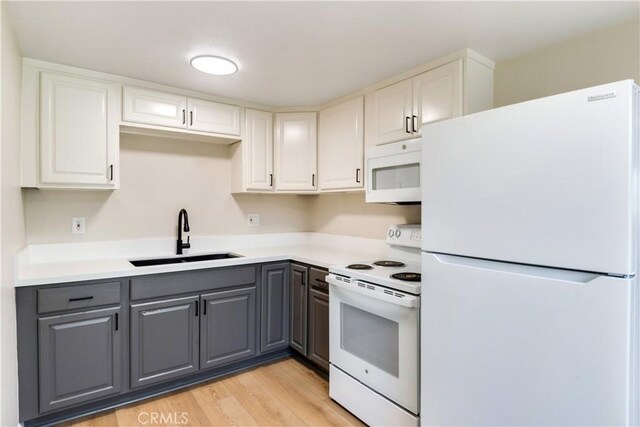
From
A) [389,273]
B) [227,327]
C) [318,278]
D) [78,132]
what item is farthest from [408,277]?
[78,132]

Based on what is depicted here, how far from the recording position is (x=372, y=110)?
2.48 meters

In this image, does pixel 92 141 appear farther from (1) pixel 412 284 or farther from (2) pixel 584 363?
(2) pixel 584 363

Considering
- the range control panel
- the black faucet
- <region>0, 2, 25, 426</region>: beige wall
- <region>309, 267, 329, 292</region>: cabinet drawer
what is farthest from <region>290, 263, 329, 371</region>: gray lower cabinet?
<region>0, 2, 25, 426</region>: beige wall

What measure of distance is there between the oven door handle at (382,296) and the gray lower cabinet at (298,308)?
52 cm

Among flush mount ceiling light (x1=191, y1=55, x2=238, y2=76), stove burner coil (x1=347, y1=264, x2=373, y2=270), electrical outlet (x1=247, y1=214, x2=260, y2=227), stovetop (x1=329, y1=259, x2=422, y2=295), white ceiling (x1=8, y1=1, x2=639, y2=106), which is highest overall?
white ceiling (x1=8, y1=1, x2=639, y2=106)

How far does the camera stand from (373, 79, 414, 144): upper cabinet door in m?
2.20

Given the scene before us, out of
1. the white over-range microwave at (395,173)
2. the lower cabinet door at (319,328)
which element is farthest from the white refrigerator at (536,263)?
the lower cabinet door at (319,328)

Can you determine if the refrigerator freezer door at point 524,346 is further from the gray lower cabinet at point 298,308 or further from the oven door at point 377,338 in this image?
the gray lower cabinet at point 298,308

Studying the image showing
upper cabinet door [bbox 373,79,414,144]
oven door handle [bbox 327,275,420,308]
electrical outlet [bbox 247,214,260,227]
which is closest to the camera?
oven door handle [bbox 327,275,420,308]

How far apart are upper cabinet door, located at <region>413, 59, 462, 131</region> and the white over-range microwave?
0.22 meters

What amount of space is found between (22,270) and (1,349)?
2.59 feet

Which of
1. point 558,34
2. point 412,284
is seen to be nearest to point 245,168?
point 412,284

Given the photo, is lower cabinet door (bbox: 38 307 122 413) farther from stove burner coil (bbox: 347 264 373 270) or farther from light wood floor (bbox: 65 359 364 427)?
stove burner coil (bbox: 347 264 373 270)

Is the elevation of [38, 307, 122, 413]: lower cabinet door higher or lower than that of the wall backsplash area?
lower
